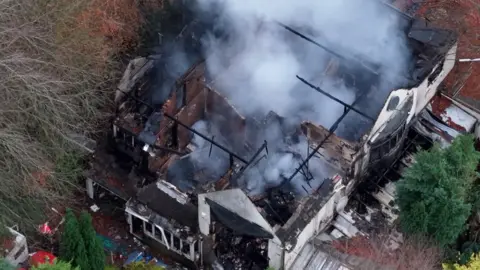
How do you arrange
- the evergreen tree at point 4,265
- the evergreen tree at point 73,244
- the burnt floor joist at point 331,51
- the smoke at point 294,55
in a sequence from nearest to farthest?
the evergreen tree at point 4,265 → the evergreen tree at point 73,244 → the burnt floor joist at point 331,51 → the smoke at point 294,55

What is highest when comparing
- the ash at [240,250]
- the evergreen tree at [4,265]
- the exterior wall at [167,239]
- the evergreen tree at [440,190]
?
the evergreen tree at [440,190]

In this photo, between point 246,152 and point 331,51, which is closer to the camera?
point 246,152

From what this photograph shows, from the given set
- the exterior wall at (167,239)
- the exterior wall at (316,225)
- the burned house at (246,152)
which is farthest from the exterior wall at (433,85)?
the exterior wall at (167,239)

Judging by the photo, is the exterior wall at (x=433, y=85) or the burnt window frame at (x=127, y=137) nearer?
the burnt window frame at (x=127, y=137)

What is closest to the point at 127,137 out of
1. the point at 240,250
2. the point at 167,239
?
the point at 167,239

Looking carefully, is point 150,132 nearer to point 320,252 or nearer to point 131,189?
point 131,189

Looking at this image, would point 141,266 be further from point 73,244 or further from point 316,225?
point 316,225

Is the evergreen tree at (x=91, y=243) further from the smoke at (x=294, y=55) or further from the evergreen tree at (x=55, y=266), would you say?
the smoke at (x=294, y=55)
